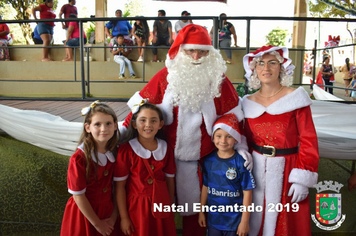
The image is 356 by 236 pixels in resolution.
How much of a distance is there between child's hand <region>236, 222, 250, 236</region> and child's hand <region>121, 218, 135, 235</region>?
0.65m

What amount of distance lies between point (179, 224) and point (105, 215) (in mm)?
898

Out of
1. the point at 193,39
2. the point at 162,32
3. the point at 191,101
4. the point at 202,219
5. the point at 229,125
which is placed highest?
the point at 162,32

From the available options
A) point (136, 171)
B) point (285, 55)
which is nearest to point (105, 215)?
point (136, 171)

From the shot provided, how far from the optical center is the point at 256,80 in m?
1.81

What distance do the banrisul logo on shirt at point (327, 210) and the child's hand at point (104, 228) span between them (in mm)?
1694

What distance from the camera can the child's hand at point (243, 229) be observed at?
1675 mm

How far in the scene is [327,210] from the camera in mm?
2287

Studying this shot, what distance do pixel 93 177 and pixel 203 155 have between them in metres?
0.71

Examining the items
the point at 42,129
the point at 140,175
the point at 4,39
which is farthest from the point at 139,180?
the point at 4,39

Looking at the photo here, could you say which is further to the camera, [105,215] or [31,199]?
[31,199]

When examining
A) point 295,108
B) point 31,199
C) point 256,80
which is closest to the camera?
point 295,108

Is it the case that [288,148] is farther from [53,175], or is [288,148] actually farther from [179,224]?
[53,175]

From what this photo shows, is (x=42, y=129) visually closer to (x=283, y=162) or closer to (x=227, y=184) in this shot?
(x=227, y=184)

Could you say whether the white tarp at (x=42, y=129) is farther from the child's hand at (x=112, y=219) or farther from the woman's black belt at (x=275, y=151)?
the woman's black belt at (x=275, y=151)
